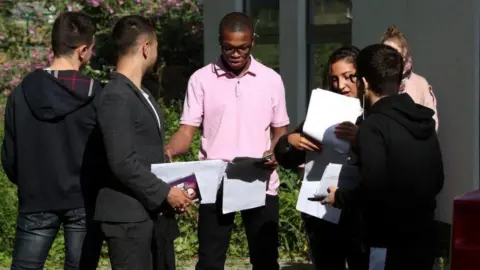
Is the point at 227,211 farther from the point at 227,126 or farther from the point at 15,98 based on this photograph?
the point at 15,98

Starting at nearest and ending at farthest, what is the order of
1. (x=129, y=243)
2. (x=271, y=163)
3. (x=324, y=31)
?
(x=129, y=243)
(x=271, y=163)
(x=324, y=31)

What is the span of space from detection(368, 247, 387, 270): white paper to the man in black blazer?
0.97 meters

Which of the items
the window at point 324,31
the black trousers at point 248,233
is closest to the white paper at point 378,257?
the black trousers at point 248,233

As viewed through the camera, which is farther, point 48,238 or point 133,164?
point 48,238

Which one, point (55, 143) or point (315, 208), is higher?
point (55, 143)

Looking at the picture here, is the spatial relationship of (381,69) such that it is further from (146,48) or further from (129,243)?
(129,243)

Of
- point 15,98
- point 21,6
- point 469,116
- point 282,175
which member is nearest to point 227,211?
point 15,98

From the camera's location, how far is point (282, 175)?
9445 mm

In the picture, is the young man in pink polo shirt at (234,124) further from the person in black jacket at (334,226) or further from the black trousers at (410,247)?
the black trousers at (410,247)

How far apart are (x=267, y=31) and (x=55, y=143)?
6.34 metres

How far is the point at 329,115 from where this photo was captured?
500 cm

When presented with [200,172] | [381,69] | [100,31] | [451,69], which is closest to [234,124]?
[200,172]

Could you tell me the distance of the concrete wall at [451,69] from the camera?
7.97 meters

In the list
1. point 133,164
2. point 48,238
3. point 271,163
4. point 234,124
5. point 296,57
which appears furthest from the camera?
point 296,57
